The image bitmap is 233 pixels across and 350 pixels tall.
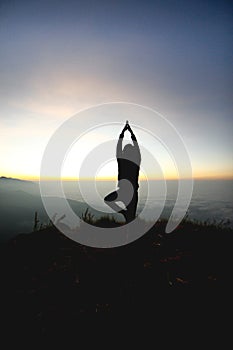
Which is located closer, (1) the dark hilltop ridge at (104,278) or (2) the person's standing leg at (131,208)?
(1) the dark hilltop ridge at (104,278)

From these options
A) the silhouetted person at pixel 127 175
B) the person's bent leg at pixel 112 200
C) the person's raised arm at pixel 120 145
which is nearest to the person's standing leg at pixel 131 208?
the silhouetted person at pixel 127 175

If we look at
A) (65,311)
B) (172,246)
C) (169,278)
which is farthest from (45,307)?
(172,246)

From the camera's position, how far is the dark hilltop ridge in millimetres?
2756

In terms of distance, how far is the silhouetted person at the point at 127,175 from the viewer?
11.0ft

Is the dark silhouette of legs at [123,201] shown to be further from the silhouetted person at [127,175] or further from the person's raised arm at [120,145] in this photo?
the person's raised arm at [120,145]

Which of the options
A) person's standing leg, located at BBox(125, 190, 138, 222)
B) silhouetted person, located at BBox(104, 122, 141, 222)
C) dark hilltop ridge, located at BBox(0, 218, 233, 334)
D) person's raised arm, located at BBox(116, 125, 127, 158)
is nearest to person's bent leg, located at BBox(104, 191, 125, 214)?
silhouetted person, located at BBox(104, 122, 141, 222)

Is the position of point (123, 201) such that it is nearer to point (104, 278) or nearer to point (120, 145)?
point (120, 145)

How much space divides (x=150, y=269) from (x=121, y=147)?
172 cm

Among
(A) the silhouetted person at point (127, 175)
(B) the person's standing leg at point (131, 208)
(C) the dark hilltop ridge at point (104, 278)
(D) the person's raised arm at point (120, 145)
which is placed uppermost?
(D) the person's raised arm at point (120, 145)

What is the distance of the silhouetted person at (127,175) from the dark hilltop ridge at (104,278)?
865mm

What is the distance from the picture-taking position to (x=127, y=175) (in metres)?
3.39

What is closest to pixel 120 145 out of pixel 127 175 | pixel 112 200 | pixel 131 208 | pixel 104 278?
pixel 127 175

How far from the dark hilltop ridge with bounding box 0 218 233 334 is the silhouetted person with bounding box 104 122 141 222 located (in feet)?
2.84

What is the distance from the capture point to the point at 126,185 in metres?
3.39
